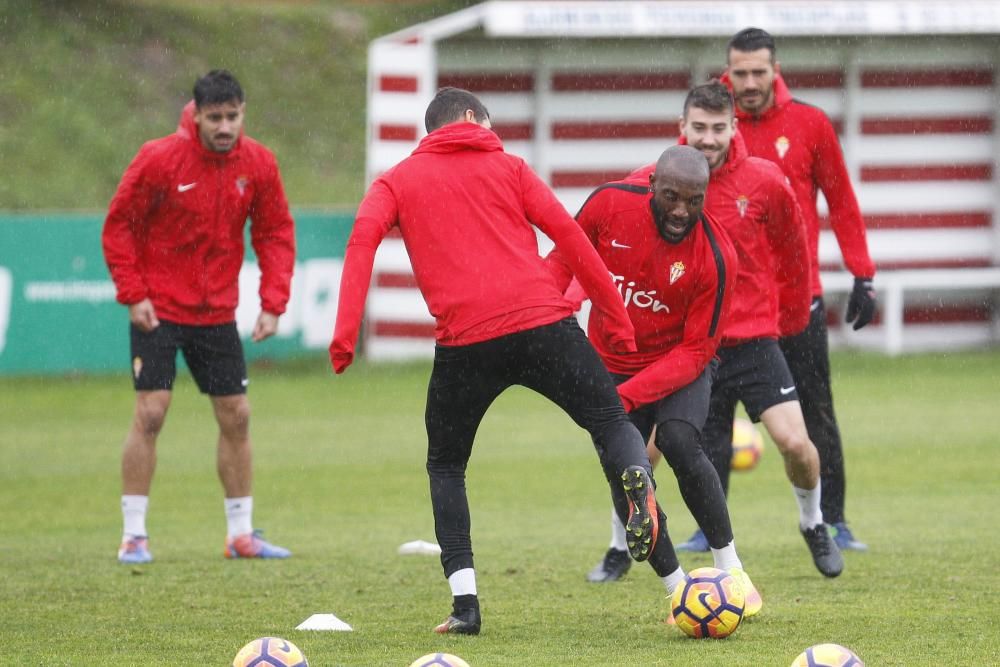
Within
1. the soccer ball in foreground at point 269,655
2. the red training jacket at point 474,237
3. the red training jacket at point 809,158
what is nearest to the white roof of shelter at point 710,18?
the red training jacket at point 809,158

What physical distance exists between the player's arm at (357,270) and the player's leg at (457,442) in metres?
0.44

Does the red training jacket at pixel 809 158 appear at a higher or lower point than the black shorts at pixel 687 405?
higher

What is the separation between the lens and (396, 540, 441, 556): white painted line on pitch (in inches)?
380

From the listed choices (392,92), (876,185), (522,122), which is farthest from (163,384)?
(876,185)

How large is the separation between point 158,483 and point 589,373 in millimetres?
6566

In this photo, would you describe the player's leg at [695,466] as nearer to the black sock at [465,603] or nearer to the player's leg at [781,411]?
the player's leg at [781,411]

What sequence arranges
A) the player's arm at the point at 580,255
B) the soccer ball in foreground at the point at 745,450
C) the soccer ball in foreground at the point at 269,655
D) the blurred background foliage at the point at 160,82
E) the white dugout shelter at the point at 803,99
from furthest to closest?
1. the blurred background foliage at the point at 160,82
2. the white dugout shelter at the point at 803,99
3. the soccer ball in foreground at the point at 745,450
4. the player's arm at the point at 580,255
5. the soccer ball in foreground at the point at 269,655

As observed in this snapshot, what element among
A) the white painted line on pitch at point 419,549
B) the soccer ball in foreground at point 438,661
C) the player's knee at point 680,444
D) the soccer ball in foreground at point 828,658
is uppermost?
the player's knee at point 680,444

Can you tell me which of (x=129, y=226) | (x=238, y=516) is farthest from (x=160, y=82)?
(x=238, y=516)

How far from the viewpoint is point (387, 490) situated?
491 inches

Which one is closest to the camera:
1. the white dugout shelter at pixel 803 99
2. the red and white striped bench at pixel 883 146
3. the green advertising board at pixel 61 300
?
the green advertising board at pixel 61 300

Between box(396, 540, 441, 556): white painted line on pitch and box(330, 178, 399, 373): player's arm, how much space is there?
9.60 feet

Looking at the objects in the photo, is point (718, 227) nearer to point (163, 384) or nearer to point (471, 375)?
point (471, 375)

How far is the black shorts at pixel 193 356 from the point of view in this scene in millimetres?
9578
